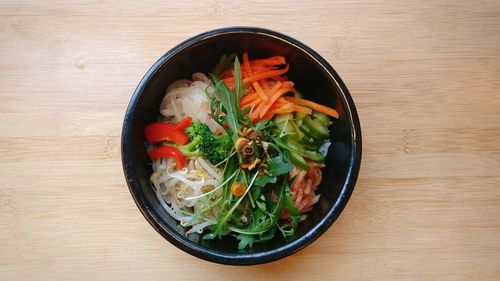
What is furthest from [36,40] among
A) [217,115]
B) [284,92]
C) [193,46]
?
[284,92]

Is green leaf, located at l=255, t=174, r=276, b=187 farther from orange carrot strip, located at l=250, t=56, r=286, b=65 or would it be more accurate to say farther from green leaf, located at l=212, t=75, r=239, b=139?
orange carrot strip, located at l=250, t=56, r=286, b=65

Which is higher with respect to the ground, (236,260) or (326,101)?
(326,101)

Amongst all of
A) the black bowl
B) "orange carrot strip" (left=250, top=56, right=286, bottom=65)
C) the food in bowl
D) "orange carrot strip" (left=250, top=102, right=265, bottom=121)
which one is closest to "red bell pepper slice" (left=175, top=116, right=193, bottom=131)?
the food in bowl

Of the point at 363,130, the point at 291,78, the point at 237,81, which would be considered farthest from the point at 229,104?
the point at 363,130

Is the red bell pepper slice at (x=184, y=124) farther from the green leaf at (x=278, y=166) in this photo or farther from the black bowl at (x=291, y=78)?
the green leaf at (x=278, y=166)

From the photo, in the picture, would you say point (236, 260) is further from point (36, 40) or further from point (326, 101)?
point (36, 40)

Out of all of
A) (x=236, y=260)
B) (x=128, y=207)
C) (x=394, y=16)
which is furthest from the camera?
(x=394, y=16)
